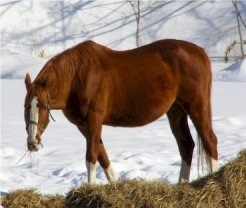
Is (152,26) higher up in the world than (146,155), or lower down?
lower down

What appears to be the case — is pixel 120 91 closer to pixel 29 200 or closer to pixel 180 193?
pixel 29 200

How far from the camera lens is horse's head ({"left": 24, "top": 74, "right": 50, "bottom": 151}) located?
5227 mm

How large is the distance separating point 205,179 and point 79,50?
1.62 meters

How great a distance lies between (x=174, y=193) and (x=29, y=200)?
1210 mm

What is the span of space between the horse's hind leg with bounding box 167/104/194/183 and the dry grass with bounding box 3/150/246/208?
1.29 meters

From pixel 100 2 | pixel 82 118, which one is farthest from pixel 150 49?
pixel 100 2

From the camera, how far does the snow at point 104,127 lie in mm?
6688

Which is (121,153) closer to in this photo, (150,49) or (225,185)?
(150,49)

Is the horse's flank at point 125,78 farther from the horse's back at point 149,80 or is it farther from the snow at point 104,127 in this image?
the snow at point 104,127

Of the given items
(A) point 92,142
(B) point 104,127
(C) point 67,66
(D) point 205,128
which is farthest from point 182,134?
(B) point 104,127

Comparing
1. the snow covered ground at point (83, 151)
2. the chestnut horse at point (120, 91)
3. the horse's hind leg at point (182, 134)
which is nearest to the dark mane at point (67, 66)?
the chestnut horse at point (120, 91)

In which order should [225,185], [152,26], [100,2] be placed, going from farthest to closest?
[100,2] < [152,26] < [225,185]

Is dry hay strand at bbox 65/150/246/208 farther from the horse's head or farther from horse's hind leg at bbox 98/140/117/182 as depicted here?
horse's hind leg at bbox 98/140/117/182

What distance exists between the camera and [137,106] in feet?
18.3
